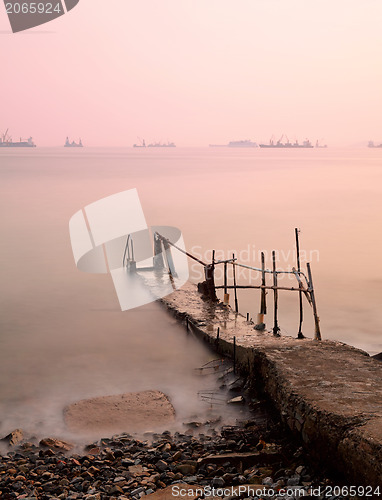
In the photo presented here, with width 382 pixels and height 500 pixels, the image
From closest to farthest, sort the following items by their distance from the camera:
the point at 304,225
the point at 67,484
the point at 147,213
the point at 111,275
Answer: the point at 67,484 < the point at 111,275 < the point at 304,225 < the point at 147,213

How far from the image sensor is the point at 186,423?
8.58 metres

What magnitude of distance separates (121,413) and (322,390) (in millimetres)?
3379

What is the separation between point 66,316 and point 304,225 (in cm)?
2316

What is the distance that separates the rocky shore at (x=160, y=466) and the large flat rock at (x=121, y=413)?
18.2 inches

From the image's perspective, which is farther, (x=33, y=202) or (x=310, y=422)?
(x=33, y=202)

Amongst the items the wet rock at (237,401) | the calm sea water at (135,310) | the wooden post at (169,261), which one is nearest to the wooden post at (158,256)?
the wooden post at (169,261)

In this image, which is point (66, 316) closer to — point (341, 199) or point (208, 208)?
point (208, 208)

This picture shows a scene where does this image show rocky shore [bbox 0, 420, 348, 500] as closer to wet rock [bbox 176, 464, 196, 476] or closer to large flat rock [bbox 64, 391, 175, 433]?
wet rock [bbox 176, 464, 196, 476]

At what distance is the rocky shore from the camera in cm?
629

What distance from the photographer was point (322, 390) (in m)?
7.18

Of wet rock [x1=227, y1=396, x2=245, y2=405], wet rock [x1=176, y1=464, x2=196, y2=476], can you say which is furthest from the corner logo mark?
wet rock [x1=176, y1=464, x2=196, y2=476]

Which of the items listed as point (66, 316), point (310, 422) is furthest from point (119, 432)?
point (66, 316)

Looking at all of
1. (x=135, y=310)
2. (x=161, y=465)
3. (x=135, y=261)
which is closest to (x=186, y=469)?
(x=161, y=465)

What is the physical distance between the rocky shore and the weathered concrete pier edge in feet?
1.10
